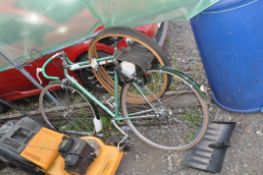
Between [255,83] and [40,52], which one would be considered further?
[40,52]

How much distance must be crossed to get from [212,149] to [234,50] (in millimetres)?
1066

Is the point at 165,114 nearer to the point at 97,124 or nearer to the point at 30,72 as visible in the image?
the point at 97,124

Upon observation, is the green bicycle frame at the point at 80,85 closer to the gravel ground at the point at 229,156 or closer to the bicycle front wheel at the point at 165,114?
the bicycle front wheel at the point at 165,114

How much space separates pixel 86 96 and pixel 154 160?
3.45 feet

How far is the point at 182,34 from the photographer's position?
5.41m

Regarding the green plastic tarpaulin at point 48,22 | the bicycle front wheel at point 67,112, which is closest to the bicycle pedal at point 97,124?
the bicycle front wheel at point 67,112

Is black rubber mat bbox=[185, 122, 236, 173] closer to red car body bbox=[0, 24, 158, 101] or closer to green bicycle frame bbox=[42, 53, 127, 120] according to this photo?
green bicycle frame bbox=[42, 53, 127, 120]

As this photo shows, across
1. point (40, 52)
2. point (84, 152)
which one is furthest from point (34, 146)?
point (40, 52)

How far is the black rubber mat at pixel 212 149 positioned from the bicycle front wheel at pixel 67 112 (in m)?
1.35

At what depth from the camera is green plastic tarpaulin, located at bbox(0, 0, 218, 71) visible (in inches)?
126

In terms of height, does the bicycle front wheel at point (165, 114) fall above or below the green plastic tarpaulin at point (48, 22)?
below

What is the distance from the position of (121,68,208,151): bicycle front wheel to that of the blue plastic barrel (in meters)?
0.37

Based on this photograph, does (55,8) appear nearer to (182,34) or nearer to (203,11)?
(203,11)

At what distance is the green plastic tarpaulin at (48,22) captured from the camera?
3.19 meters
